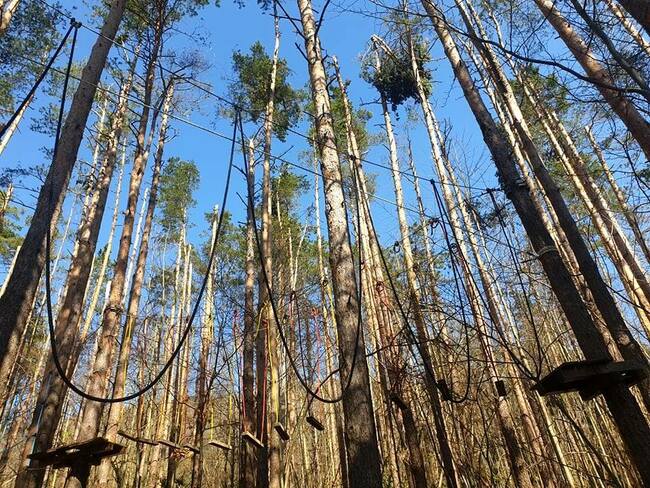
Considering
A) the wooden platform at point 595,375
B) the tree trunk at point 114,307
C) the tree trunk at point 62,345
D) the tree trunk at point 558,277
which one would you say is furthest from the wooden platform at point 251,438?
the tree trunk at point 62,345

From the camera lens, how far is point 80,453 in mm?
3707

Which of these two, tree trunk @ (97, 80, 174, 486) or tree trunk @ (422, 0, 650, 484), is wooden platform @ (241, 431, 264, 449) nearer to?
tree trunk @ (422, 0, 650, 484)

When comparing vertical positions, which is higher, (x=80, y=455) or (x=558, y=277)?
(x=558, y=277)

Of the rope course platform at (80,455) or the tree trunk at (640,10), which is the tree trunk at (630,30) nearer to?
the tree trunk at (640,10)

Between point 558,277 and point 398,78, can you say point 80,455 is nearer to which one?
point 558,277

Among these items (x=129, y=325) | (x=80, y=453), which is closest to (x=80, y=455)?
(x=80, y=453)

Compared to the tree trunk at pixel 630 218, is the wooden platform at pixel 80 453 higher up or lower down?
lower down

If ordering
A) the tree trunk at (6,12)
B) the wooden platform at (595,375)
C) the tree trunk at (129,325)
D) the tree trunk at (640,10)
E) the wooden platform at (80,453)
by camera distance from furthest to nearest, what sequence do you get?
the tree trunk at (129,325), the tree trunk at (6,12), the wooden platform at (80,453), the wooden platform at (595,375), the tree trunk at (640,10)

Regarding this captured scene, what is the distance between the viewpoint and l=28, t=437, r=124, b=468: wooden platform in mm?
3494

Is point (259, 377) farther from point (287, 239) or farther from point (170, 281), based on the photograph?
point (170, 281)

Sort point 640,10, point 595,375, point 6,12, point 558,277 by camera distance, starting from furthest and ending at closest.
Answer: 1. point 6,12
2. point 558,277
3. point 595,375
4. point 640,10

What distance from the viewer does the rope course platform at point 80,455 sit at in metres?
3.51

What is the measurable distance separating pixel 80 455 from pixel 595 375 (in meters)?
4.00

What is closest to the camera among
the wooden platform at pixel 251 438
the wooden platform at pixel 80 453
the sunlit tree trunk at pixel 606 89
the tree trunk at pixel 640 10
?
the tree trunk at pixel 640 10
